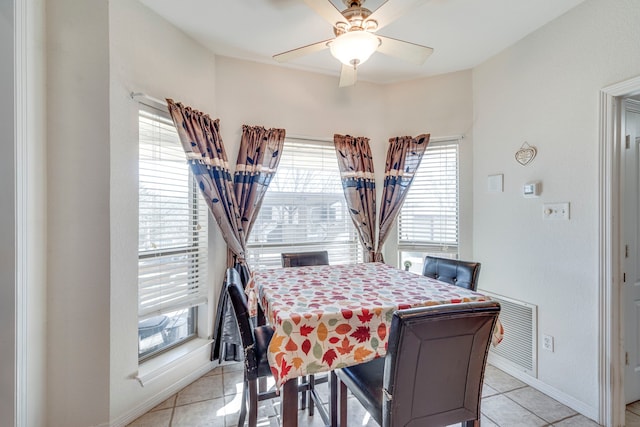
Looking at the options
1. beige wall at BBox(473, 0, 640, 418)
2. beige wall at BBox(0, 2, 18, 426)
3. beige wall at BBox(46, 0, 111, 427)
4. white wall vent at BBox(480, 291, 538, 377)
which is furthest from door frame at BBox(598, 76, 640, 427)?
beige wall at BBox(0, 2, 18, 426)

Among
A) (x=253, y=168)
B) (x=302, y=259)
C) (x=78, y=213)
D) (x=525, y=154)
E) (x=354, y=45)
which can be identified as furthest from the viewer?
(x=253, y=168)

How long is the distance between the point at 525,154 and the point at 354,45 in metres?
1.77

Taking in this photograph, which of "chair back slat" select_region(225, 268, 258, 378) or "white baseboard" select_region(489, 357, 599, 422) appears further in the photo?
"white baseboard" select_region(489, 357, 599, 422)

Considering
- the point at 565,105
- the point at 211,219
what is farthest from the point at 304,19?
the point at 565,105

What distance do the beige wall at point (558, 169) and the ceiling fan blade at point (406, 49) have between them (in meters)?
1.13

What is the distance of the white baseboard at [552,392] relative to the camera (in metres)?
1.99

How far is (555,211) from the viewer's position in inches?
87.6

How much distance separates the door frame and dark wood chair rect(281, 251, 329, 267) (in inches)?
78.3

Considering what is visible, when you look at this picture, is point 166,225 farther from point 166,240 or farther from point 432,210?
point 432,210

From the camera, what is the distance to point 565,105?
2.18 metres

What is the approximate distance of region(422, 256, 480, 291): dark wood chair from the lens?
2.04m

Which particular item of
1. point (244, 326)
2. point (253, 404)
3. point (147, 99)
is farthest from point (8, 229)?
point (253, 404)

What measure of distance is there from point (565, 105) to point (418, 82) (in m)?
1.41

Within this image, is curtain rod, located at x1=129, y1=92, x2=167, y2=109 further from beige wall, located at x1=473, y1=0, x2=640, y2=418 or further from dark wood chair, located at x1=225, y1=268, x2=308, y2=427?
beige wall, located at x1=473, y1=0, x2=640, y2=418
